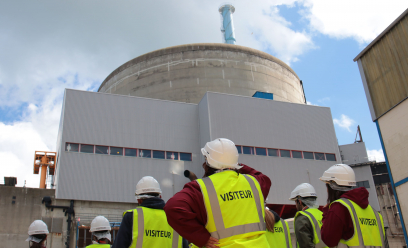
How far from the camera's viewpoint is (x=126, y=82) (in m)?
34.2

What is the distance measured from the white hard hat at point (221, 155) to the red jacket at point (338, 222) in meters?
1.46

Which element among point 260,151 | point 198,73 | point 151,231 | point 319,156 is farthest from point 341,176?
point 198,73

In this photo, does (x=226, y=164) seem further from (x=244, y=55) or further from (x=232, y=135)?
(x=244, y=55)

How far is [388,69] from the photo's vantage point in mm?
14203

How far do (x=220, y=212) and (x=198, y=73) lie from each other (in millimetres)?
29479

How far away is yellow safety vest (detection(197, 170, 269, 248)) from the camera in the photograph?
271cm

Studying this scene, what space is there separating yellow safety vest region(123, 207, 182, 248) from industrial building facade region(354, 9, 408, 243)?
11.3 m

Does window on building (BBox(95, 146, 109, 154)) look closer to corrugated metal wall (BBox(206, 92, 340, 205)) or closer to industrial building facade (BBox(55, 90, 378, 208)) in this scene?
industrial building facade (BBox(55, 90, 378, 208))

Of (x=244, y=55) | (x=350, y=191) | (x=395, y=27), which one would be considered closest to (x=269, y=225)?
Result: (x=350, y=191)

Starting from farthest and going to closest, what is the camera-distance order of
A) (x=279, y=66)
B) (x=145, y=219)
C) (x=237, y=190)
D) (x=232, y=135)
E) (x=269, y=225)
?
1. (x=279, y=66)
2. (x=232, y=135)
3. (x=145, y=219)
4. (x=269, y=225)
5. (x=237, y=190)

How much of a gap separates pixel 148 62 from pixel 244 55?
28.9 feet

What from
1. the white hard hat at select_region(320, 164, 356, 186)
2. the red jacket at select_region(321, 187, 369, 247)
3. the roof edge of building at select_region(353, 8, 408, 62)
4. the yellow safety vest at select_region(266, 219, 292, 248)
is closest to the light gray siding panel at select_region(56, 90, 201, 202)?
the roof edge of building at select_region(353, 8, 408, 62)

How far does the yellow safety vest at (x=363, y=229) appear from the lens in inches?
155

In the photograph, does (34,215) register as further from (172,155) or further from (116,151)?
(172,155)
